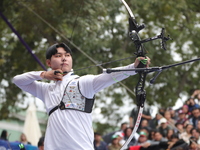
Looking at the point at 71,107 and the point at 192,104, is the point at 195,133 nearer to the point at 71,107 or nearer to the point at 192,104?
the point at 192,104

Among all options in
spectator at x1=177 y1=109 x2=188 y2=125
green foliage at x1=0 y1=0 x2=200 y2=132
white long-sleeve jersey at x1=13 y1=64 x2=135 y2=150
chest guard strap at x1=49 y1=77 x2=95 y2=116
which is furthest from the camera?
spectator at x1=177 y1=109 x2=188 y2=125

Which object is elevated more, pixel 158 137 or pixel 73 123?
pixel 73 123

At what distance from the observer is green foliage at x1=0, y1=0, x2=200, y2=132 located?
10055 mm

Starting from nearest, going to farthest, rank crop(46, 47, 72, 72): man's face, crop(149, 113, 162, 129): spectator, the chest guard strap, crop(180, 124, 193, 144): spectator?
1. the chest guard strap
2. crop(46, 47, 72, 72): man's face
3. crop(180, 124, 193, 144): spectator
4. crop(149, 113, 162, 129): spectator

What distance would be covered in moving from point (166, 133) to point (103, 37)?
194 inches

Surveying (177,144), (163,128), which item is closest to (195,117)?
(163,128)

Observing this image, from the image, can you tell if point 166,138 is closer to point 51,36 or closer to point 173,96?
point 51,36

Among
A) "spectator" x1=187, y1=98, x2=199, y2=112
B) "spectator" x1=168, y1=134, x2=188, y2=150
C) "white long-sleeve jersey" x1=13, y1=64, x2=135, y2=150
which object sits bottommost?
"spectator" x1=168, y1=134, x2=188, y2=150

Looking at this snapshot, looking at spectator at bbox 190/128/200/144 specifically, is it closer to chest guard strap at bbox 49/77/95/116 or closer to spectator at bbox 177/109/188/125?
spectator at bbox 177/109/188/125

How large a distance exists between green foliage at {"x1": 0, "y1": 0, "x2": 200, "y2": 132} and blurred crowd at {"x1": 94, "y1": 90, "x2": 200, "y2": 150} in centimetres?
208

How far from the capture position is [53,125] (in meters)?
4.67

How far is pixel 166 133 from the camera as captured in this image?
1012 centimetres

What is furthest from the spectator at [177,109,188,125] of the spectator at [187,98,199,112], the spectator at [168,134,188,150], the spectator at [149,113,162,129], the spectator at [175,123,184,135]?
the spectator at [168,134,188,150]

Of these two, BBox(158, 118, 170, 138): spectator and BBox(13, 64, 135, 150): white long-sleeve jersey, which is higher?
BBox(13, 64, 135, 150): white long-sleeve jersey
